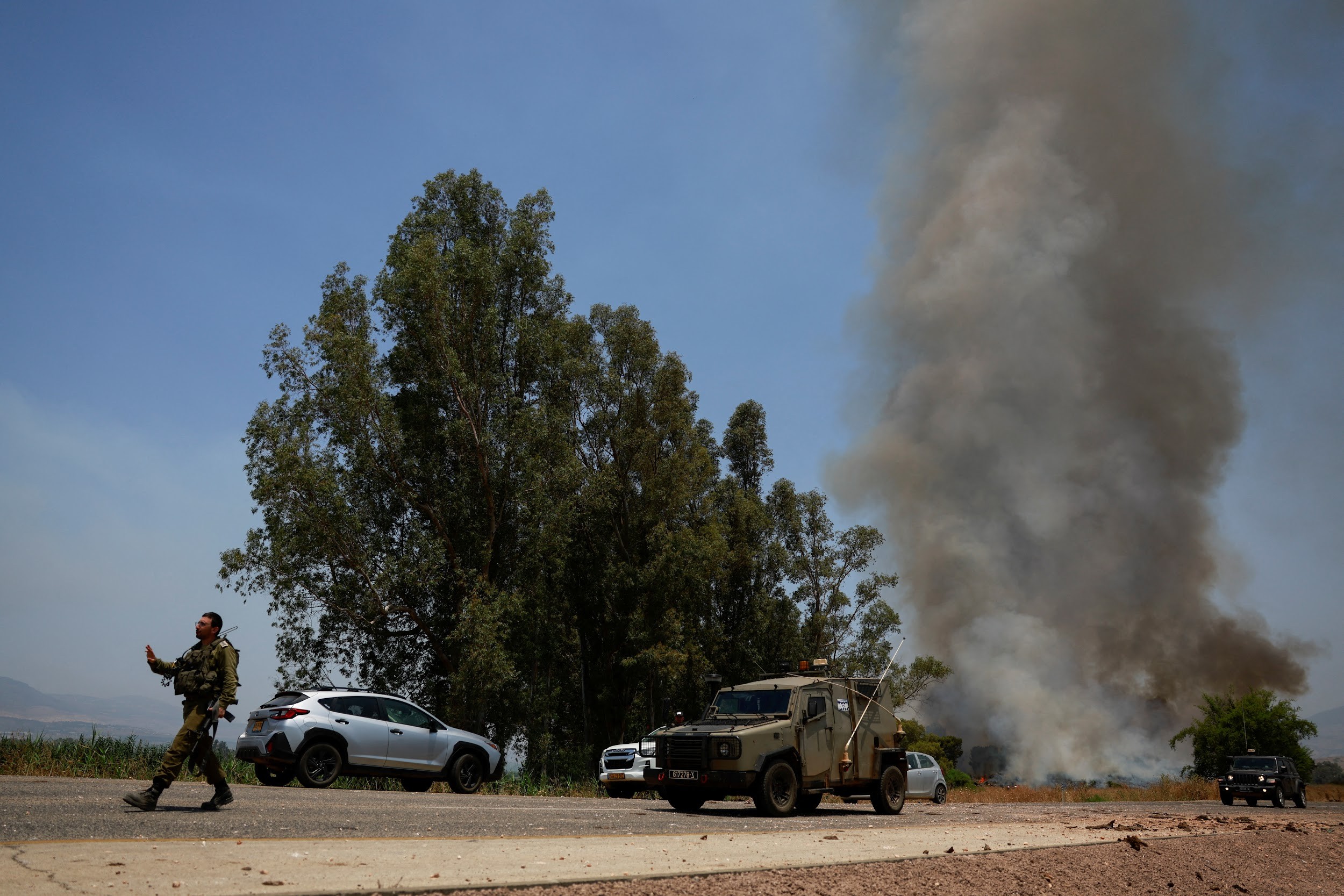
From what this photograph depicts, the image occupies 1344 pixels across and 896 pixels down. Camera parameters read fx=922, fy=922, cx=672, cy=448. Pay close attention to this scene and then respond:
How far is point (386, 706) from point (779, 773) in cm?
789

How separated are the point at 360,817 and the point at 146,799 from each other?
2294 mm

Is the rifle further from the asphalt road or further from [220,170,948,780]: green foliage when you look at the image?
[220,170,948,780]: green foliage

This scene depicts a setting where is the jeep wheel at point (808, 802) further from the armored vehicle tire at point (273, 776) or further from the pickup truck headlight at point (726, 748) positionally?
the armored vehicle tire at point (273, 776)

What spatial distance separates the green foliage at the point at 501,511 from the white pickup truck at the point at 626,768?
821 centimetres

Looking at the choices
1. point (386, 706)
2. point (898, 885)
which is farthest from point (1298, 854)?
point (386, 706)

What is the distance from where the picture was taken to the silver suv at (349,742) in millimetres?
16750

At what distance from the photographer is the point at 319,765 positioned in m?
17.1

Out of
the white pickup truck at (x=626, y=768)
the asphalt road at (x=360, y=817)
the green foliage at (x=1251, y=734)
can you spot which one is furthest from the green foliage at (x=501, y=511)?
the green foliage at (x=1251, y=734)

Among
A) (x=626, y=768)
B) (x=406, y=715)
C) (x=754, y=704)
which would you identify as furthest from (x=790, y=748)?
(x=626, y=768)

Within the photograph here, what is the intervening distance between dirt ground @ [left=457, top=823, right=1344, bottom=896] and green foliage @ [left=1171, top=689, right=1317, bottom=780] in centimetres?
5448

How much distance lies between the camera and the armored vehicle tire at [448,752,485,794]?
19047 millimetres

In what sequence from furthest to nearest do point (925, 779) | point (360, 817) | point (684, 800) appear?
point (925, 779), point (684, 800), point (360, 817)

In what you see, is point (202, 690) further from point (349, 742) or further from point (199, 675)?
point (349, 742)

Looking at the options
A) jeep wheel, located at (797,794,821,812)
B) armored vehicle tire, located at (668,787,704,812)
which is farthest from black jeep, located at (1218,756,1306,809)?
armored vehicle tire, located at (668,787,704,812)
